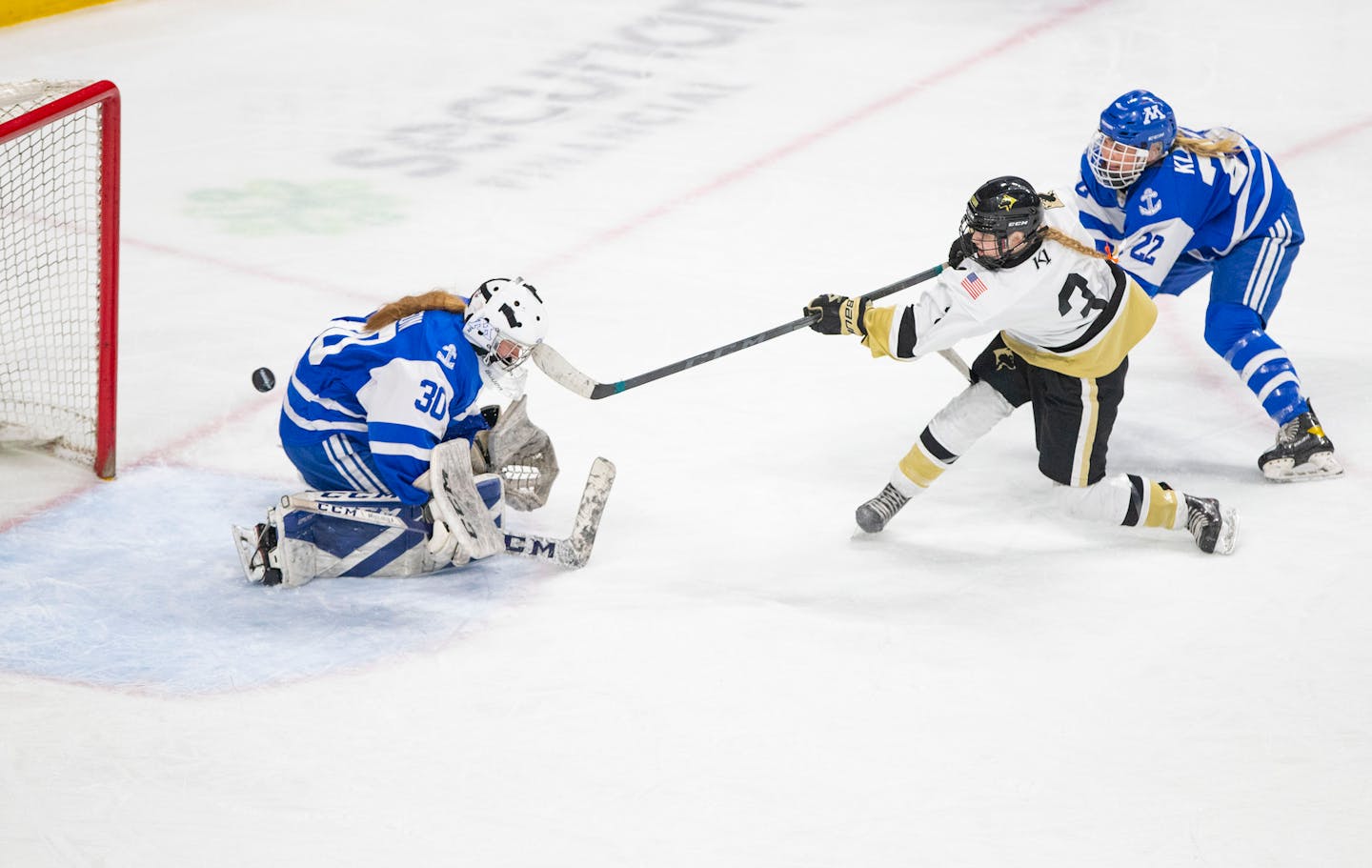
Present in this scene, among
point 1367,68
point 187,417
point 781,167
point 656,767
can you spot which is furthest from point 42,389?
point 1367,68

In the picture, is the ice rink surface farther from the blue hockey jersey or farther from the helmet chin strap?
the blue hockey jersey

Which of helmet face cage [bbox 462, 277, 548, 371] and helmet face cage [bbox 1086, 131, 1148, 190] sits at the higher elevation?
helmet face cage [bbox 1086, 131, 1148, 190]

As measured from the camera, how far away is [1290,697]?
308 centimetres

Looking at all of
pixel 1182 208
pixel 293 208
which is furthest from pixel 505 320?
pixel 293 208

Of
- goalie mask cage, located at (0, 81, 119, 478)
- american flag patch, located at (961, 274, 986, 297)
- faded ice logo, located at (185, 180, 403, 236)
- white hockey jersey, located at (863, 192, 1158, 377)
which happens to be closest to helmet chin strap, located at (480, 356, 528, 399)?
white hockey jersey, located at (863, 192, 1158, 377)

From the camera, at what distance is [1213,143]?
3979 mm

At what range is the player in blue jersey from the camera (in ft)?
12.7

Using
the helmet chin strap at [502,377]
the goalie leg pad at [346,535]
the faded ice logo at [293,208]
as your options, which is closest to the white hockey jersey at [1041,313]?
the helmet chin strap at [502,377]

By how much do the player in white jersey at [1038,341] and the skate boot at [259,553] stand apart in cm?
124

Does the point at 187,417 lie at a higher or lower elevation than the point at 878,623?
lower

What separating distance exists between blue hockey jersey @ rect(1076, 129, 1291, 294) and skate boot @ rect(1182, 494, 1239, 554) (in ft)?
1.95

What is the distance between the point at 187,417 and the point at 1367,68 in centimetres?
501

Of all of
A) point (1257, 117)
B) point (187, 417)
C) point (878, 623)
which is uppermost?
point (1257, 117)

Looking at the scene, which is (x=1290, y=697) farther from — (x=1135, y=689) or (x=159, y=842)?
(x=159, y=842)
